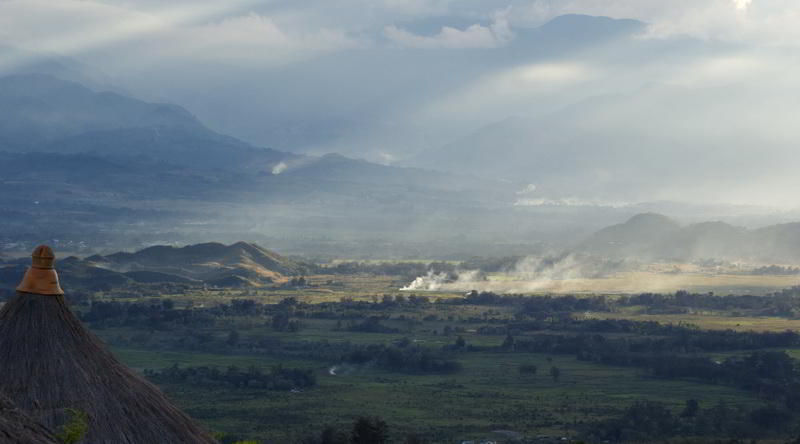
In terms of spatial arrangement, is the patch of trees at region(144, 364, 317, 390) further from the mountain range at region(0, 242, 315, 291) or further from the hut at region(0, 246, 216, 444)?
the hut at region(0, 246, 216, 444)

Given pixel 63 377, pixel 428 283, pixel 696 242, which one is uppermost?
pixel 696 242

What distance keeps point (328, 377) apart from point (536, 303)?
36.8m

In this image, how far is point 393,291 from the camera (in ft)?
352

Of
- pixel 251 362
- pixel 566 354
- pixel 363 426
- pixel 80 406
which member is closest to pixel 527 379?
pixel 566 354

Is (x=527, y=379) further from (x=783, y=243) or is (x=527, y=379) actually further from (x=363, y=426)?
(x=783, y=243)

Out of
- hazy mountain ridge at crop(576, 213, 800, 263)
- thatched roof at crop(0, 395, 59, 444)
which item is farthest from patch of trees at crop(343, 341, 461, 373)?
hazy mountain ridge at crop(576, 213, 800, 263)

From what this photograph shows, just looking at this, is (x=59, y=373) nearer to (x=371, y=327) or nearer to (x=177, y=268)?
(x=371, y=327)

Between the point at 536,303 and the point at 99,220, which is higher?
the point at 99,220

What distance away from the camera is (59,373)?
A: 647 inches

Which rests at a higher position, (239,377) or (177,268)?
(177,268)

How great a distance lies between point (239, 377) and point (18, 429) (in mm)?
45819

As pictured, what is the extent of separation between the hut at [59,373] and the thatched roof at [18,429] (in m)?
2.34

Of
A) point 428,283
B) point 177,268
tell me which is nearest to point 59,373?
point 428,283

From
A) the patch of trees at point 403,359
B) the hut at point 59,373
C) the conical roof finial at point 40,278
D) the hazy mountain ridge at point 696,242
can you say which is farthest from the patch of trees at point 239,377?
the hazy mountain ridge at point 696,242
